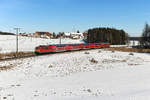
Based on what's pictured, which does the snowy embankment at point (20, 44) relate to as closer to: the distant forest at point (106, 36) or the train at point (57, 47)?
the train at point (57, 47)

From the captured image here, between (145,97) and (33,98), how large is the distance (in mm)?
6887

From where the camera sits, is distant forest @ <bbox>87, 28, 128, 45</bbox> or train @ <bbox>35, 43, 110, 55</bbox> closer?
train @ <bbox>35, 43, 110, 55</bbox>

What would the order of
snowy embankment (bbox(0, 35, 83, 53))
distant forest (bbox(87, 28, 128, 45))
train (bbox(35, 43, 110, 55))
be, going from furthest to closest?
1. distant forest (bbox(87, 28, 128, 45))
2. snowy embankment (bbox(0, 35, 83, 53))
3. train (bbox(35, 43, 110, 55))

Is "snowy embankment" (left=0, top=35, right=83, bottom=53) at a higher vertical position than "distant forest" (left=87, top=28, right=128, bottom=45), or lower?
lower

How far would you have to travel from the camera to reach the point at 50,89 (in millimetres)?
10414

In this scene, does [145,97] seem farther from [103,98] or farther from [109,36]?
[109,36]

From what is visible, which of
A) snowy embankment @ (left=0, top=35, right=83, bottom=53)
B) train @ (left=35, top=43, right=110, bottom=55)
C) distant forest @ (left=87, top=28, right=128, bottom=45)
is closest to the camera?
train @ (left=35, top=43, right=110, bottom=55)

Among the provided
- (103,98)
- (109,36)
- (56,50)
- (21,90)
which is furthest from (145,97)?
(109,36)

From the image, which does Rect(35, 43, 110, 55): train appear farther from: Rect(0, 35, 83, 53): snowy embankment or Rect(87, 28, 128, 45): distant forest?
Rect(87, 28, 128, 45): distant forest

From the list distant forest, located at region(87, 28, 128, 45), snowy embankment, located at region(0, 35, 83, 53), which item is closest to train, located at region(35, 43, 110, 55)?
snowy embankment, located at region(0, 35, 83, 53)

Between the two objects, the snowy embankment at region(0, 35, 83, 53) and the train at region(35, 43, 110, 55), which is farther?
the snowy embankment at region(0, 35, 83, 53)

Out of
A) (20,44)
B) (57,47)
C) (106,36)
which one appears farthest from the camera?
(106,36)

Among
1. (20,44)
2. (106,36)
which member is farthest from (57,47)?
(106,36)

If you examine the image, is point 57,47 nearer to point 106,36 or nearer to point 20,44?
point 20,44
